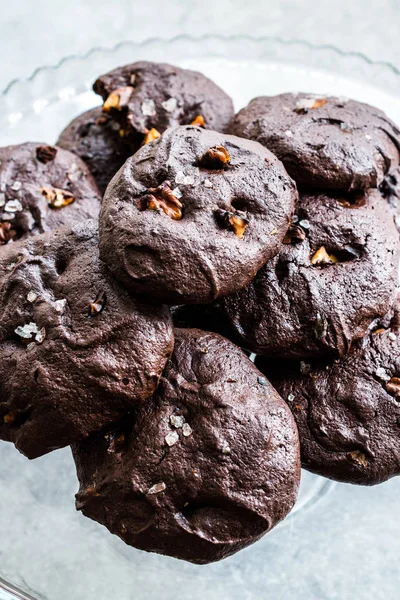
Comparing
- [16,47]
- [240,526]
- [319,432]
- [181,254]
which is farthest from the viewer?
[16,47]

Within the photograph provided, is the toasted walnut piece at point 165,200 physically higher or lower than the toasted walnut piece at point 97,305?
higher

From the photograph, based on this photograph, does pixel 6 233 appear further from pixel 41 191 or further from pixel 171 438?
pixel 171 438

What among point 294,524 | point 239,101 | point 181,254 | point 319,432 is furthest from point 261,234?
point 239,101

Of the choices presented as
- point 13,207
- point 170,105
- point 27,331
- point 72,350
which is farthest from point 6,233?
point 170,105

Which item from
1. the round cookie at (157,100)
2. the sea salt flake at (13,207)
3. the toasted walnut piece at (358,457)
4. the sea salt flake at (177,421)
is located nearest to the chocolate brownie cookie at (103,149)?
the round cookie at (157,100)

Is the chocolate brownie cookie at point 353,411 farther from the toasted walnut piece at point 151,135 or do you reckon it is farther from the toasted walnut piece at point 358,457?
the toasted walnut piece at point 151,135

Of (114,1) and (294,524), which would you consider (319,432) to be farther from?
(114,1)

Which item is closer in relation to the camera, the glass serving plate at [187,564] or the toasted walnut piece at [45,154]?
the glass serving plate at [187,564]

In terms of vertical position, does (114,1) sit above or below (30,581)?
above
